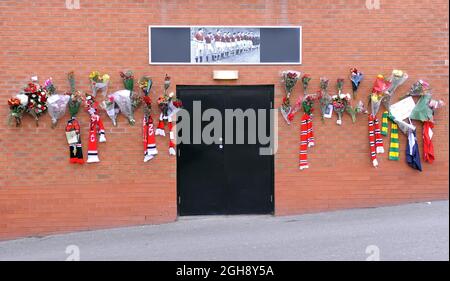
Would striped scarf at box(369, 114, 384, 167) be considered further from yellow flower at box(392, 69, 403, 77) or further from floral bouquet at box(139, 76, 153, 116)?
floral bouquet at box(139, 76, 153, 116)

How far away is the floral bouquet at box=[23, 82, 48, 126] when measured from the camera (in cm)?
893

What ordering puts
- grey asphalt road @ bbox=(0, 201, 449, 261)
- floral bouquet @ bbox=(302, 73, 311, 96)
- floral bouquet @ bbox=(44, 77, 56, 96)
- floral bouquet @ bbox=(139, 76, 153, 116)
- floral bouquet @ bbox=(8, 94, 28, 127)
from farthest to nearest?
floral bouquet @ bbox=(302, 73, 311, 96) < floral bouquet @ bbox=(139, 76, 153, 116) < floral bouquet @ bbox=(44, 77, 56, 96) < floral bouquet @ bbox=(8, 94, 28, 127) < grey asphalt road @ bbox=(0, 201, 449, 261)

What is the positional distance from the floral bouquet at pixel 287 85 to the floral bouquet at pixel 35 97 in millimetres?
3643

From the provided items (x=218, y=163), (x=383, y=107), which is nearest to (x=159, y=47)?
(x=218, y=163)

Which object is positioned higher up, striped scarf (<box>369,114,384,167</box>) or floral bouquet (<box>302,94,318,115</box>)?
floral bouquet (<box>302,94,318,115</box>)

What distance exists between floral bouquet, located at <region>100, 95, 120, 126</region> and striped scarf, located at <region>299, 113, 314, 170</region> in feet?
9.58

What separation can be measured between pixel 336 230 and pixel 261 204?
149cm

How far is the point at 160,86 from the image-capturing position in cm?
927

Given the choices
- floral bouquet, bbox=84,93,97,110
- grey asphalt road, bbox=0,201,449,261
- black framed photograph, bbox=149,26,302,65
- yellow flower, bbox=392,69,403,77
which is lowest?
grey asphalt road, bbox=0,201,449,261

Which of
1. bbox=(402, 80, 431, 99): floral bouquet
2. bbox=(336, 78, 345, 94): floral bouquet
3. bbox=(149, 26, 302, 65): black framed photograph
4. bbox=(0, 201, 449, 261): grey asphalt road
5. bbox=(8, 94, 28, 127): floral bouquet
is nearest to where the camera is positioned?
bbox=(0, 201, 449, 261): grey asphalt road

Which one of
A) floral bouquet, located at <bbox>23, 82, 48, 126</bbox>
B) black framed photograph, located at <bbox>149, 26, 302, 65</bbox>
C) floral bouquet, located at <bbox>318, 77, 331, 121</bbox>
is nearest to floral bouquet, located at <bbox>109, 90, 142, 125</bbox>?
black framed photograph, located at <bbox>149, 26, 302, 65</bbox>

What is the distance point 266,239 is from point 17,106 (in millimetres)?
4155

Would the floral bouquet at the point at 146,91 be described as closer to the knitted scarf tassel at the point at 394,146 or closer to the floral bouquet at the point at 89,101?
the floral bouquet at the point at 89,101

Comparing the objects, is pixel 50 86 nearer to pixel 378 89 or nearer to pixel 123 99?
pixel 123 99
